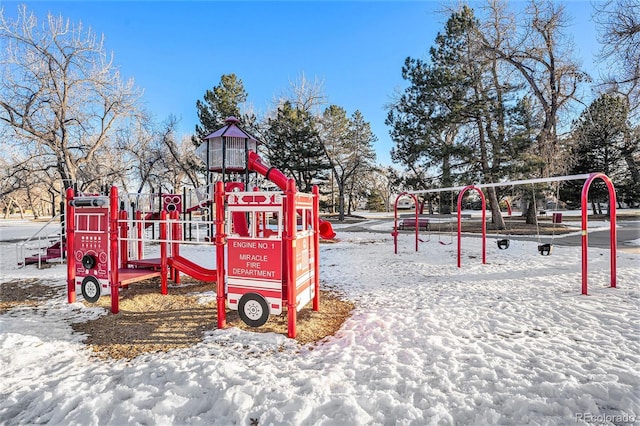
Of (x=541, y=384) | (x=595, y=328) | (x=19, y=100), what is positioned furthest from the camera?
(x=19, y=100)

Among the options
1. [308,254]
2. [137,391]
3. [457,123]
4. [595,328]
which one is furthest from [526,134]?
[137,391]

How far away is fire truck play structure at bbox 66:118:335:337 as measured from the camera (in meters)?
4.42

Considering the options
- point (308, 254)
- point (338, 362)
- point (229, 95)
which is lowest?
point (338, 362)

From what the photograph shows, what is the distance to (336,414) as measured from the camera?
2.68m

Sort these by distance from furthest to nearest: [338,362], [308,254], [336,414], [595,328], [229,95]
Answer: [229,95] < [308,254] < [595,328] < [338,362] < [336,414]

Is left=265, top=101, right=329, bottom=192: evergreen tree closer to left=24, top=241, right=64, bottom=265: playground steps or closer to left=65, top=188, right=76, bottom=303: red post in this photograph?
left=24, top=241, right=64, bottom=265: playground steps

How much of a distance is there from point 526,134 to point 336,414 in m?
18.8

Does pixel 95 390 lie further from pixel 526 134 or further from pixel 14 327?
pixel 526 134

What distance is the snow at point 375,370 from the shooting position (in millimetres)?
2701

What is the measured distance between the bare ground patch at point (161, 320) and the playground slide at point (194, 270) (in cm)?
49

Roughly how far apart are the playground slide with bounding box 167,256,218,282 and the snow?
4.78 feet

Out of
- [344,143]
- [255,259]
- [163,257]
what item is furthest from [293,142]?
[255,259]

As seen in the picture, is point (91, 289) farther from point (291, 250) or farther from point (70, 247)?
point (291, 250)

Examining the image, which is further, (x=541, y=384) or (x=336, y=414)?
(x=541, y=384)
